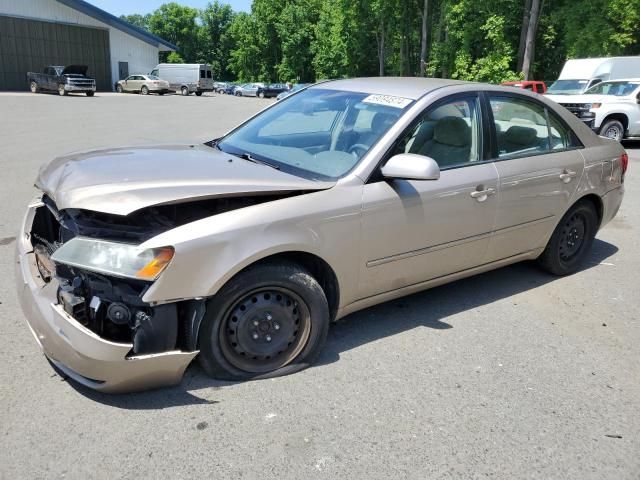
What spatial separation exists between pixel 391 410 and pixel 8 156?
382 inches

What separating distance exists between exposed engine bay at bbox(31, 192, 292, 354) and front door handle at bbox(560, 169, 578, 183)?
2.74m

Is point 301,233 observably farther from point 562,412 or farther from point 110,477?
point 562,412

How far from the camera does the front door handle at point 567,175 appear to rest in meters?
4.42

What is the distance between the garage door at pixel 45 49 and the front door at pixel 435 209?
45115mm

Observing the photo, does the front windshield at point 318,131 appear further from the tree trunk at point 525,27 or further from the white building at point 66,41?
the white building at point 66,41

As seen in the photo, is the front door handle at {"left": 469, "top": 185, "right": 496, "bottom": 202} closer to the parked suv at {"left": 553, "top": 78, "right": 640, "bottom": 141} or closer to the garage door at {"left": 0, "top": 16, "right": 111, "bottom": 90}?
the parked suv at {"left": 553, "top": 78, "right": 640, "bottom": 141}

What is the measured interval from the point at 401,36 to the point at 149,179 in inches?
1894

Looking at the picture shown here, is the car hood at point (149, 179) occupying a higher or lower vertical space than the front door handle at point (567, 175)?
higher

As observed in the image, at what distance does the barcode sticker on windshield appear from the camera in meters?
3.63

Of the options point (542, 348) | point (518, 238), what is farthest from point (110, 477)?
point (518, 238)

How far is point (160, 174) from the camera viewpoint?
2963mm

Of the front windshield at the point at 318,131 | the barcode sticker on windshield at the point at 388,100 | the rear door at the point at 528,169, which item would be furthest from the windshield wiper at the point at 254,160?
the rear door at the point at 528,169

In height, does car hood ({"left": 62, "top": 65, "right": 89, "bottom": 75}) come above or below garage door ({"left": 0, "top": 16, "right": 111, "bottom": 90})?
below

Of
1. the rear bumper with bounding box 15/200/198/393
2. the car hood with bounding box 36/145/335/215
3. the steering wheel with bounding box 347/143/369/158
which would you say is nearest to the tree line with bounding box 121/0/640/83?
the steering wheel with bounding box 347/143/369/158
